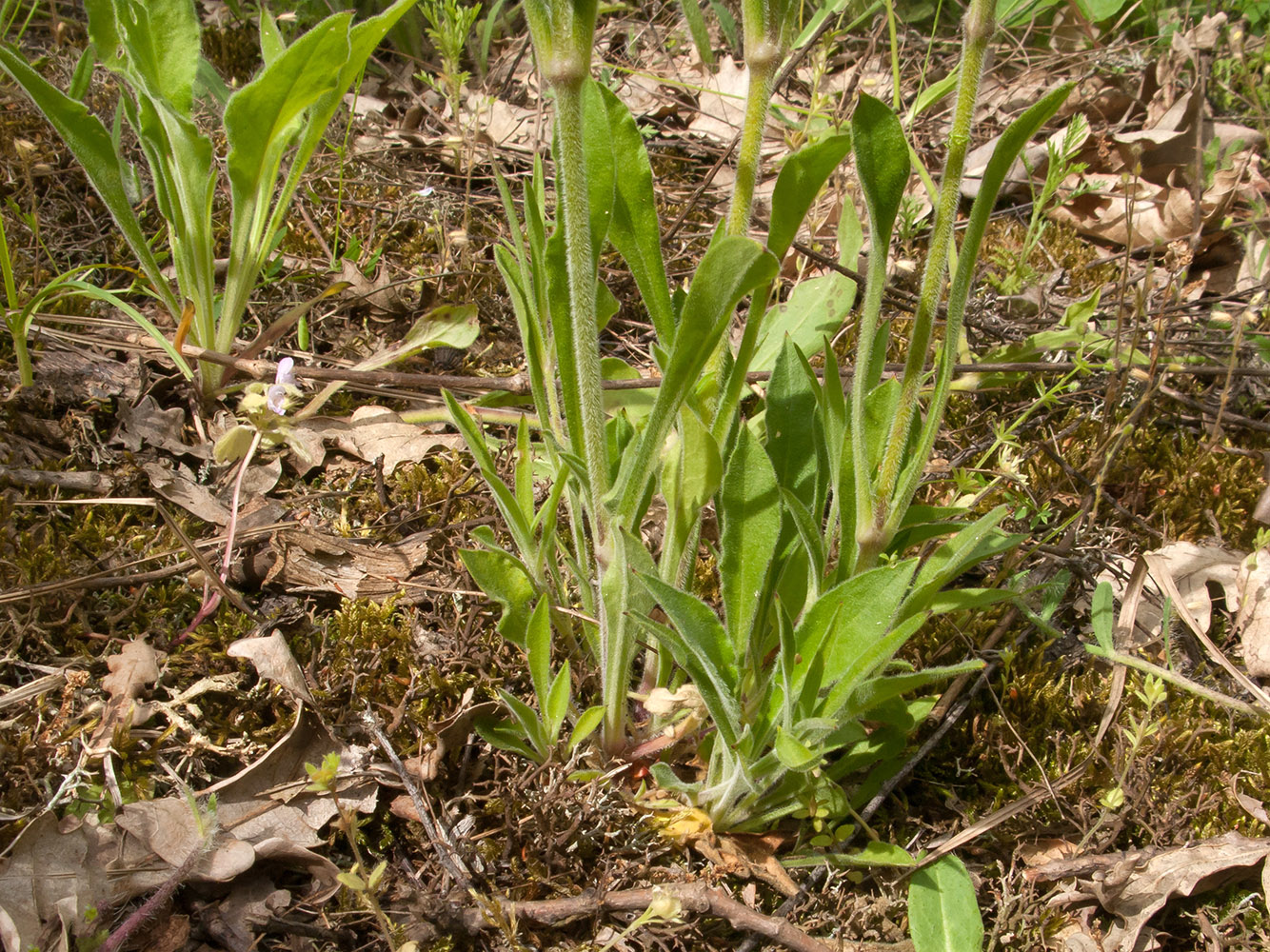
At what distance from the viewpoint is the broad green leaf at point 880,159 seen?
1108 mm

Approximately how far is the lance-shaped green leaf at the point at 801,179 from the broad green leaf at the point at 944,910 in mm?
911

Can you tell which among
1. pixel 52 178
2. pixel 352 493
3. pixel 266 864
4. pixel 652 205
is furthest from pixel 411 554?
pixel 52 178

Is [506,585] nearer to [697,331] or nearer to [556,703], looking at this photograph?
[556,703]

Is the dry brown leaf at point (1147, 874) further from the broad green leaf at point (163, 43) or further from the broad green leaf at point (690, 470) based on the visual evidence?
the broad green leaf at point (163, 43)

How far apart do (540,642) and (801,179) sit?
2.32 feet

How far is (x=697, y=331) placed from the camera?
106 cm

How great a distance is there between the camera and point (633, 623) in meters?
1.29

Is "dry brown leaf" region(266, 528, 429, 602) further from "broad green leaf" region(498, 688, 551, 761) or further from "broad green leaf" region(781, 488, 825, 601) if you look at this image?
"broad green leaf" region(781, 488, 825, 601)

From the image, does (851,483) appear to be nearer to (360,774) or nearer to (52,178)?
(360,774)

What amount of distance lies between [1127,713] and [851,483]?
2.36 feet

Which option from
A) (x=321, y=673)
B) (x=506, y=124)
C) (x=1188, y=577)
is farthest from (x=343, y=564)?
(x=506, y=124)

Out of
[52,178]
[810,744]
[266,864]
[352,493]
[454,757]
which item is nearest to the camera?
[810,744]

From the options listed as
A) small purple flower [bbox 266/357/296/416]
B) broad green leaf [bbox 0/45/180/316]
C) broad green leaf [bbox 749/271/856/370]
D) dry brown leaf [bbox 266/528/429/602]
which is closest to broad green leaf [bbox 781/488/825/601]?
broad green leaf [bbox 749/271/856/370]

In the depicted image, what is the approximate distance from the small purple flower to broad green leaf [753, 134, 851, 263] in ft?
3.48
